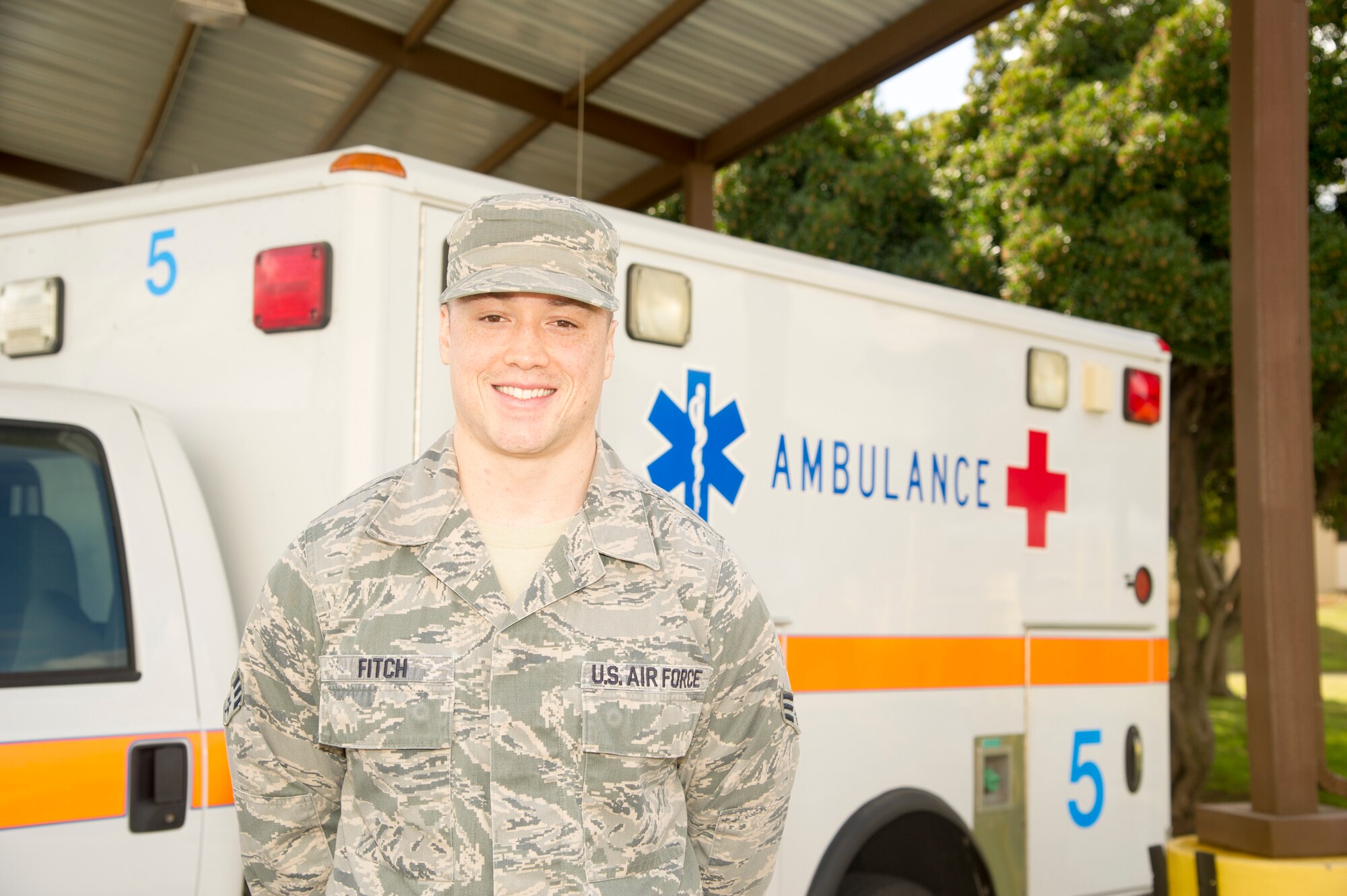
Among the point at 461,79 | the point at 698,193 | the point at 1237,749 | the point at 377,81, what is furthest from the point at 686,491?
the point at 1237,749

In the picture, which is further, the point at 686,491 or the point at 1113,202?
the point at 1113,202

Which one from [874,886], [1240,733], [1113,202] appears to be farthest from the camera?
[1240,733]

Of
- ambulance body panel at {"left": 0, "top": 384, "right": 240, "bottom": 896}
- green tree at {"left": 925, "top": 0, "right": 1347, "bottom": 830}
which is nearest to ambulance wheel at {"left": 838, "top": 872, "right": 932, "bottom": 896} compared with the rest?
ambulance body panel at {"left": 0, "top": 384, "right": 240, "bottom": 896}

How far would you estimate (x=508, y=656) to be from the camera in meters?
1.84

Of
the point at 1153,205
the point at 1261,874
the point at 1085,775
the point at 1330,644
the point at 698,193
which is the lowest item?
the point at 1330,644

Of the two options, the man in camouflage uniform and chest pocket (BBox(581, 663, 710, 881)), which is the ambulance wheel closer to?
the man in camouflage uniform

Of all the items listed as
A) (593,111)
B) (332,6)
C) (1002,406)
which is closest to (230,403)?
(1002,406)

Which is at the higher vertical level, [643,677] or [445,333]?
[445,333]

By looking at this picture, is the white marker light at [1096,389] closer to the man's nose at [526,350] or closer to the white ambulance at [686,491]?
the white ambulance at [686,491]

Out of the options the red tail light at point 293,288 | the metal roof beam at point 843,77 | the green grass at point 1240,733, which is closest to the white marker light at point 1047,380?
the green grass at point 1240,733

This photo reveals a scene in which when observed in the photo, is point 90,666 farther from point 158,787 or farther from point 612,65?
point 612,65

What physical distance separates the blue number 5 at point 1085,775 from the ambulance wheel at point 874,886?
2.55 ft

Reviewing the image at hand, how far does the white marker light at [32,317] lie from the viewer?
341 cm

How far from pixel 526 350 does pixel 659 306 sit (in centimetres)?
152
